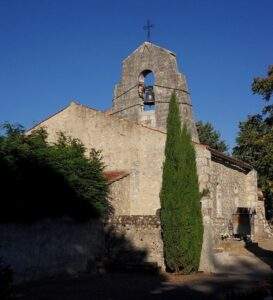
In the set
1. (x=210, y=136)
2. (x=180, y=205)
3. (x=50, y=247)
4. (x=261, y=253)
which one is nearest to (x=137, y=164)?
(x=180, y=205)

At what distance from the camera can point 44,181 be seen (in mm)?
17594

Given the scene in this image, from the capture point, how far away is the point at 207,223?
71.9 ft

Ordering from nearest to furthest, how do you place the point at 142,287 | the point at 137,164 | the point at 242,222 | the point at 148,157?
the point at 142,287
the point at 148,157
the point at 137,164
the point at 242,222

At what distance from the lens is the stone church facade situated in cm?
2164

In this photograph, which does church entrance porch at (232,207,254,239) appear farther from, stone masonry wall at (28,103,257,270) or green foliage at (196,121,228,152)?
green foliage at (196,121,228,152)

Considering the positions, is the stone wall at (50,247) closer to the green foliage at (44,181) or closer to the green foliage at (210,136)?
the green foliage at (44,181)

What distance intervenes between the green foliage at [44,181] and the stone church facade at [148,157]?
2.63 meters

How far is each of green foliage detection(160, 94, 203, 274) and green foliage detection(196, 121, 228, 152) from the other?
99.0 ft

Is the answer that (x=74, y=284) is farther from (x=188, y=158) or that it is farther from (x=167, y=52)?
(x=167, y=52)

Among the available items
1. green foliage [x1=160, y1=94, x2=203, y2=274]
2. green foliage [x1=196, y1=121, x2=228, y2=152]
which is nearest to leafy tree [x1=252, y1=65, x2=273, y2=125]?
green foliage [x1=160, y1=94, x2=203, y2=274]

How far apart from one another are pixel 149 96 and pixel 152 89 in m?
0.43

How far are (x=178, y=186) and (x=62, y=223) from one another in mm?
4912

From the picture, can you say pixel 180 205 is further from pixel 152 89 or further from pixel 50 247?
pixel 152 89

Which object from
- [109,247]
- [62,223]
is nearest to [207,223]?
→ [109,247]
